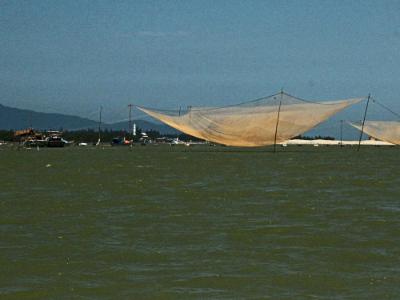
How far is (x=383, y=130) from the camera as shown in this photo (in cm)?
6944

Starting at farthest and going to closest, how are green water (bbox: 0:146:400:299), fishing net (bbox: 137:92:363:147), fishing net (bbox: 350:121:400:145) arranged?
fishing net (bbox: 350:121:400:145) → fishing net (bbox: 137:92:363:147) → green water (bbox: 0:146:400:299)

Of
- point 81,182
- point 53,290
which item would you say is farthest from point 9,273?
point 81,182

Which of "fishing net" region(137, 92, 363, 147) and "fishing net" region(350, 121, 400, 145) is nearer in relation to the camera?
"fishing net" region(137, 92, 363, 147)

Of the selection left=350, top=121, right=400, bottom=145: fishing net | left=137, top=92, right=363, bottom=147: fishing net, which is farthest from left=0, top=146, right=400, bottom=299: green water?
left=350, top=121, right=400, bottom=145: fishing net

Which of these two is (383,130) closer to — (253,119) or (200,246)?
(253,119)

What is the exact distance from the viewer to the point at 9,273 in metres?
8.44

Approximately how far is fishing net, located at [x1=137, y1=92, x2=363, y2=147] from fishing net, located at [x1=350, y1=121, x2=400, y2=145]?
19.7 metres

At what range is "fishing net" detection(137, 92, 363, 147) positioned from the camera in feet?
155

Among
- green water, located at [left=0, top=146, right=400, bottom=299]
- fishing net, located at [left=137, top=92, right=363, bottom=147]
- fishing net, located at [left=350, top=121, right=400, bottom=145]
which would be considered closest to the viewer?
green water, located at [left=0, top=146, right=400, bottom=299]

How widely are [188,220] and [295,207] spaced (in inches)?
123

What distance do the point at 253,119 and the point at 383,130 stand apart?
2553cm

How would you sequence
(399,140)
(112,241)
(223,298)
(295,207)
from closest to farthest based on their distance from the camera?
(223,298)
(112,241)
(295,207)
(399,140)

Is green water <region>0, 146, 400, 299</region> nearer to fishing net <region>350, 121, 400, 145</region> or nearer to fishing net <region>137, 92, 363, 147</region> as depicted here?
fishing net <region>137, 92, 363, 147</region>

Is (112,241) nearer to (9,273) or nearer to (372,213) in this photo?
(9,273)
